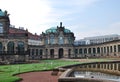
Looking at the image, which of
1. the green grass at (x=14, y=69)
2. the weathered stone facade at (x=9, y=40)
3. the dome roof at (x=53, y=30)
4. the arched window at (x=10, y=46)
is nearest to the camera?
the green grass at (x=14, y=69)

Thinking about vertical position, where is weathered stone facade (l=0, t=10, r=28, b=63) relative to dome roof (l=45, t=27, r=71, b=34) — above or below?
below

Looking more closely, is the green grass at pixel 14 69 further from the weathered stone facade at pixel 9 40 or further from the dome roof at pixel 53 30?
the dome roof at pixel 53 30

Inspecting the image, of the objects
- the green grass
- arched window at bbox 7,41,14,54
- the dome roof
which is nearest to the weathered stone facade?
arched window at bbox 7,41,14,54

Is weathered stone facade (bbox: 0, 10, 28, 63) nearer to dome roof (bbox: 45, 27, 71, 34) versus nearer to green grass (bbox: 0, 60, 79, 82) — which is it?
green grass (bbox: 0, 60, 79, 82)

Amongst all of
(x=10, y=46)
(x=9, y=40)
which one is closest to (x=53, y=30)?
(x=9, y=40)

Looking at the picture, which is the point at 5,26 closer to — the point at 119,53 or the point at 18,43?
the point at 18,43

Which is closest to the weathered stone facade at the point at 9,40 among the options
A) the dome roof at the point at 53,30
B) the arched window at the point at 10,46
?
the arched window at the point at 10,46

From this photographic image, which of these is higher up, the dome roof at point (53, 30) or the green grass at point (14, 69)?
the dome roof at point (53, 30)

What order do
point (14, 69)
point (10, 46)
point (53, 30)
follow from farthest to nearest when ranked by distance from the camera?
point (53, 30) → point (10, 46) → point (14, 69)

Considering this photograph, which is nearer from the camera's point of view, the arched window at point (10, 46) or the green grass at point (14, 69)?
the green grass at point (14, 69)

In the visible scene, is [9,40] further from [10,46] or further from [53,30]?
[53,30]

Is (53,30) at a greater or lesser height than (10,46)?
greater

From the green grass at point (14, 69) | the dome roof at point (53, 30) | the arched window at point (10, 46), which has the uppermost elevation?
the dome roof at point (53, 30)

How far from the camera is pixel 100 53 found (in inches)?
4299
